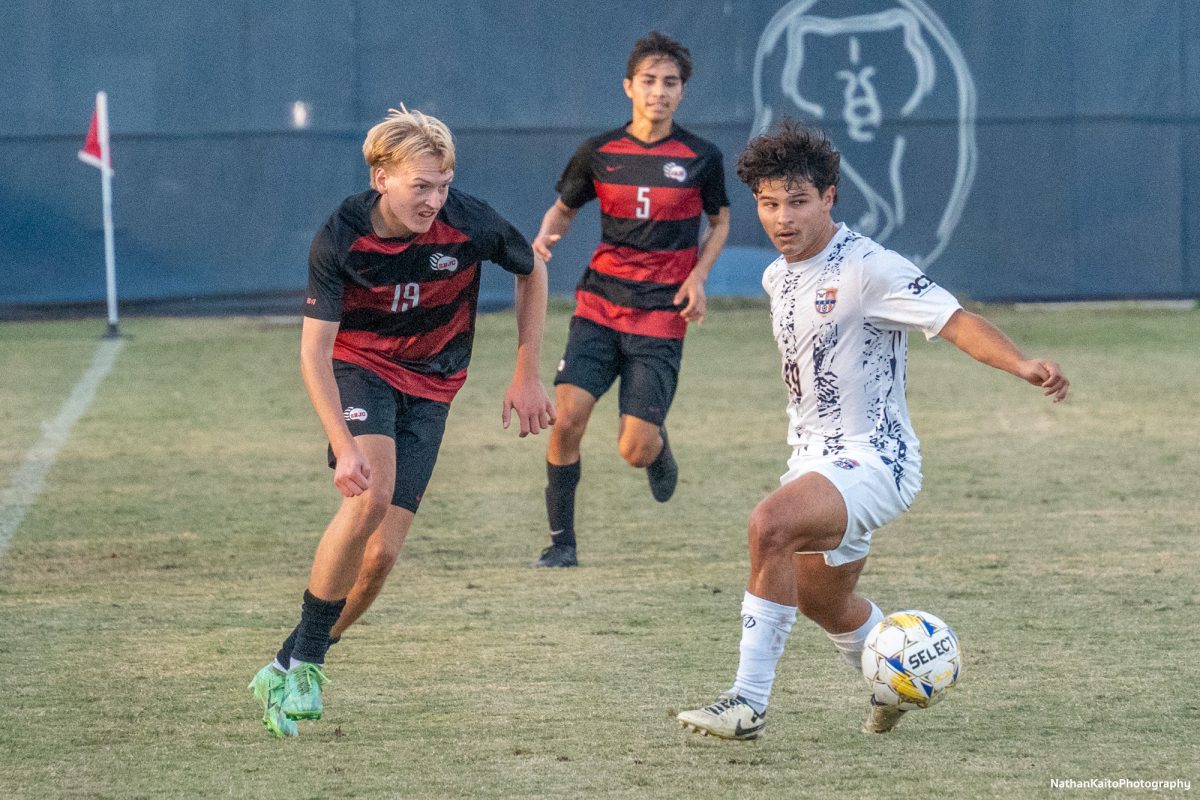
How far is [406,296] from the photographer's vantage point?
16.0 feet

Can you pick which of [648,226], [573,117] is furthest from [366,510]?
[573,117]

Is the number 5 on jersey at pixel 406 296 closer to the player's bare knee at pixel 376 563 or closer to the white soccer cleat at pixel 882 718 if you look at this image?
the player's bare knee at pixel 376 563

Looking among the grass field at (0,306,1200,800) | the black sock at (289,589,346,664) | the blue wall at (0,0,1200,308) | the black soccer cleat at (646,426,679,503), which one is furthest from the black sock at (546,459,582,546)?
the blue wall at (0,0,1200,308)

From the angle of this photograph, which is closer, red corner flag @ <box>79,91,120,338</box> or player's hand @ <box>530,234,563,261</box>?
player's hand @ <box>530,234,563,261</box>

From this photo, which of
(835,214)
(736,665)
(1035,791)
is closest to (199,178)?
(835,214)

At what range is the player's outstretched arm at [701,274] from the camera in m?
6.80

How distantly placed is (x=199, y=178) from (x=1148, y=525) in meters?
9.56

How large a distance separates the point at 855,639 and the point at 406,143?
1.77 m

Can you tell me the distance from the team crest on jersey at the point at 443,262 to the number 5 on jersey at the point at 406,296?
73mm

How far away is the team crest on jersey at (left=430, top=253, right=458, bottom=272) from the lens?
4.88m

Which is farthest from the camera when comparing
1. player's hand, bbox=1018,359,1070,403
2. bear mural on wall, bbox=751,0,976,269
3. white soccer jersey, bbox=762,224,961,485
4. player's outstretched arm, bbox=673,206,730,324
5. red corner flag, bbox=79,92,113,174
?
bear mural on wall, bbox=751,0,976,269

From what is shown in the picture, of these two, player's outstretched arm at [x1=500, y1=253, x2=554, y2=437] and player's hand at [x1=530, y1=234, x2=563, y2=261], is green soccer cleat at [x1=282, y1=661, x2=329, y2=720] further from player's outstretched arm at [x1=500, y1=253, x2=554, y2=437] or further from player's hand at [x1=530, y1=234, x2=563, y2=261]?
player's hand at [x1=530, y1=234, x2=563, y2=261]

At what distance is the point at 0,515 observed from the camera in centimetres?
740

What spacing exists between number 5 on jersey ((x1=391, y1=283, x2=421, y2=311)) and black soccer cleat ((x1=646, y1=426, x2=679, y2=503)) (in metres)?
2.32
